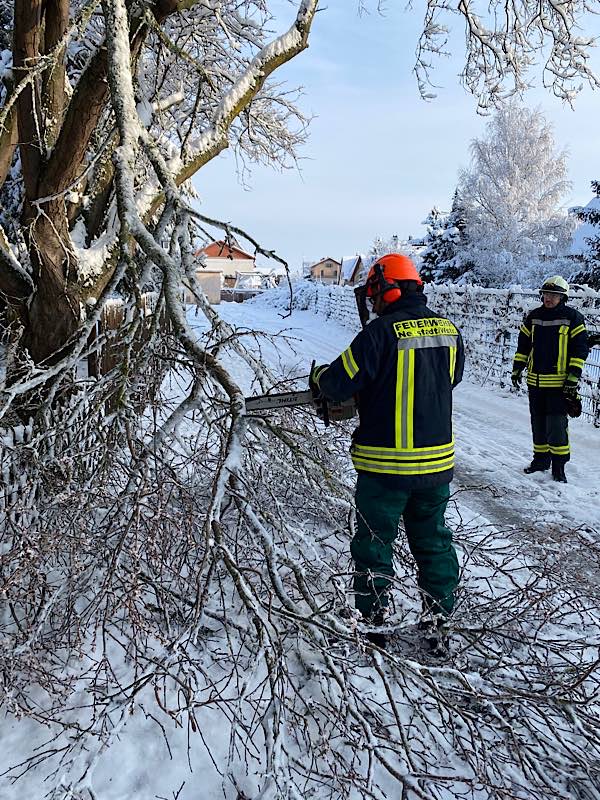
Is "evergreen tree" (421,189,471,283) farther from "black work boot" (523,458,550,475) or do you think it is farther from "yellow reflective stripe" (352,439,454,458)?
"yellow reflective stripe" (352,439,454,458)

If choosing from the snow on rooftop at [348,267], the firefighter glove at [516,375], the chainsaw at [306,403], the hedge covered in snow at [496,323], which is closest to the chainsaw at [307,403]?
the chainsaw at [306,403]

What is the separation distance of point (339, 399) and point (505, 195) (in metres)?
25.5

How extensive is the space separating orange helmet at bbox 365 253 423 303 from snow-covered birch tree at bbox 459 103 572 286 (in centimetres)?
2062

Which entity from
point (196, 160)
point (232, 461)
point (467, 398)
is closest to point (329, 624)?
point (232, 461)

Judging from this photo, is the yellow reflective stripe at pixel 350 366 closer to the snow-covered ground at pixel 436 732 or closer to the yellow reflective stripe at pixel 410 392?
the yellow reflective stripe at pixel 410 392

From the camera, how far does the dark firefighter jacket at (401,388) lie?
2.80 meters

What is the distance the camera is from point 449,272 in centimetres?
2441

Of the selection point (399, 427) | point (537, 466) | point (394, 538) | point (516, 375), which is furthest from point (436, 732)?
point (516, 375)

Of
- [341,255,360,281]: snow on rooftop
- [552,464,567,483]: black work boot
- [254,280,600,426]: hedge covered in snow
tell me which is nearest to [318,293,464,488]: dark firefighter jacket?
[552,464,567,483]: black work boot

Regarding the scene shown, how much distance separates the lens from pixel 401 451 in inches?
112

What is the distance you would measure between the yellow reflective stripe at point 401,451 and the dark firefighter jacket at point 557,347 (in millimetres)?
3234

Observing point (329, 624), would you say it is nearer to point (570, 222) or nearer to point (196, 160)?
point (196, 160)

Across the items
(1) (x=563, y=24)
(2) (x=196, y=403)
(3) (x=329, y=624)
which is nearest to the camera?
(3) (x=329, y=624)

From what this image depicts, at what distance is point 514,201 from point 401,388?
2534cm
